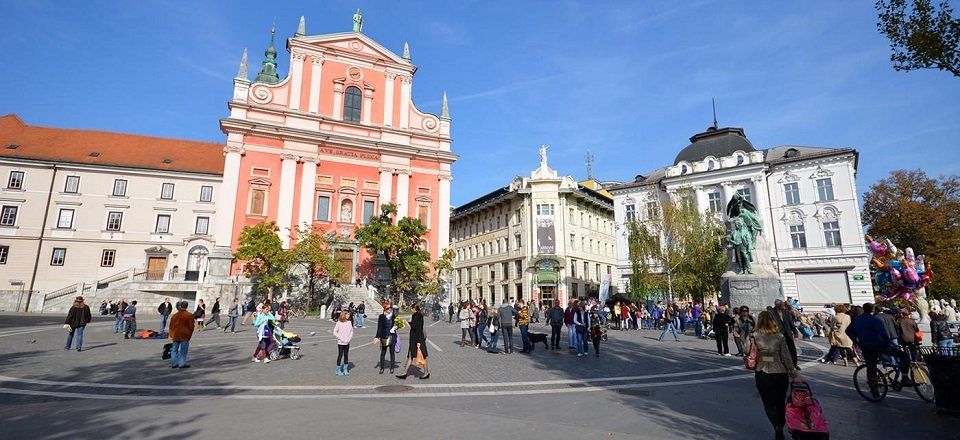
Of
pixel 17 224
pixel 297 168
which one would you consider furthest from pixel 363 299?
pixel 17 224

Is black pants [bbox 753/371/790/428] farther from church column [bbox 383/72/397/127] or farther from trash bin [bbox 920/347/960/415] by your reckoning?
church column [bbox 383/72/397/127]

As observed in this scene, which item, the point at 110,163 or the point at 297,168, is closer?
the point at 297,168

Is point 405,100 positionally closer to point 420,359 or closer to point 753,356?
point 420,359

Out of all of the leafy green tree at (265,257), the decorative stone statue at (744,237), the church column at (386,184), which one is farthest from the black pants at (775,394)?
the church column at (386,184)

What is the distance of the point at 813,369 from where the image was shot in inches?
421

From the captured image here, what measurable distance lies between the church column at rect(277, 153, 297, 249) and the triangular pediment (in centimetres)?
1011

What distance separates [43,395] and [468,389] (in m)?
6.97

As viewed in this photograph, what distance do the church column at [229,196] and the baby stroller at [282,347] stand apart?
77.5ft

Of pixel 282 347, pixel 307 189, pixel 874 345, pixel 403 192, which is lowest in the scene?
pixel 282 347

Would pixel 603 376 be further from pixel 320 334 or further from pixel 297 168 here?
pixel 297 168

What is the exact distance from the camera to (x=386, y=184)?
3856cm

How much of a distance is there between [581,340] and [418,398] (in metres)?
7.13

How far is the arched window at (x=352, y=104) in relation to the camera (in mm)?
39750

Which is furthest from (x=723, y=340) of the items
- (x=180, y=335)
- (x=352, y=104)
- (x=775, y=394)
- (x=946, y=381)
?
(x=352, y=104)
